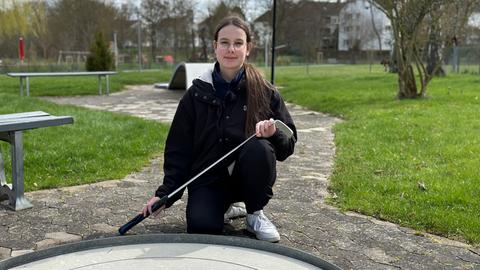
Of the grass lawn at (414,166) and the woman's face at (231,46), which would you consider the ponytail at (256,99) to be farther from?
the grass lawn at (414,166)

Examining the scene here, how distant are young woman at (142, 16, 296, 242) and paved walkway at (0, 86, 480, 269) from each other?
0.27 m

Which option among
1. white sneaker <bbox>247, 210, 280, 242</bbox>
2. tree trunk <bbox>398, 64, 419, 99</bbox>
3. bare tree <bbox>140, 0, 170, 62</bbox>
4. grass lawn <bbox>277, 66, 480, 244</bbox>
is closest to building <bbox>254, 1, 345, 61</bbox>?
bare tree <bbox>140, 0, 170, 62</bbox>

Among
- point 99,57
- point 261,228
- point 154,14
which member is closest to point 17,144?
point 261,228

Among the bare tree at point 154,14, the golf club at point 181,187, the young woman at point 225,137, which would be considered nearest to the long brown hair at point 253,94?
the young woman at point 225,137

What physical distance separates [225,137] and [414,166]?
7.94ft

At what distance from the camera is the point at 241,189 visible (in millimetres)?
2959

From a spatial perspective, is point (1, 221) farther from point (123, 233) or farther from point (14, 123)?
point (123, 233)

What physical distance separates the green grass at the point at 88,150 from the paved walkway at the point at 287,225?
24 centimetres

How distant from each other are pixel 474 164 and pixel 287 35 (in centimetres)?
4308

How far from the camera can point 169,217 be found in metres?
3.34

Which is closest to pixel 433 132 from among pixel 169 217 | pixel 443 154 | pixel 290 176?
pixel 443 154

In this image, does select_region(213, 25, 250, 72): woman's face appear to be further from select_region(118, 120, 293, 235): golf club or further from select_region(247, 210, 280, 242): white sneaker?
select_region(247, 210, 280, 242): white sneaker

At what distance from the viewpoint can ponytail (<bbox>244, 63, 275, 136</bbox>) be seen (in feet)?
9.46

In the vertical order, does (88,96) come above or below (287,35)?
below
